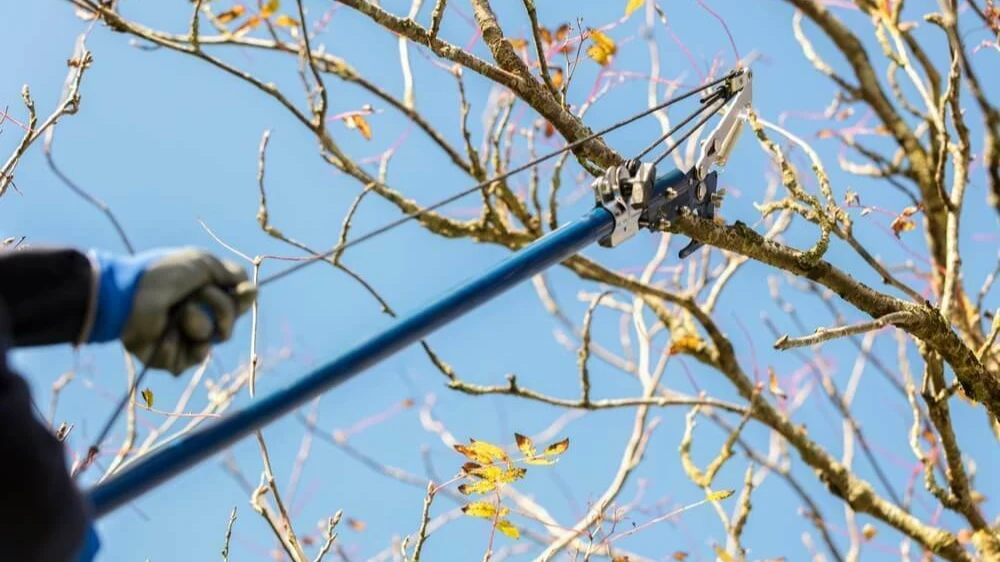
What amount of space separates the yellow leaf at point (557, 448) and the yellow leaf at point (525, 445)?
39mm

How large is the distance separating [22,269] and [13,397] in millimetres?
297

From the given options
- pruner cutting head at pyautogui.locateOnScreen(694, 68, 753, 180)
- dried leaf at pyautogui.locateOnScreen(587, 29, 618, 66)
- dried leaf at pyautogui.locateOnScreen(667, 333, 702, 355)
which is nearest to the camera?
pruner cutting head at pyautogui.locateOnScreen(694, 68, 753, 180)

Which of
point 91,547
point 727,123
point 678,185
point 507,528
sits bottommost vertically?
point 91,547

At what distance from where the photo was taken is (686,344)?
4340mm

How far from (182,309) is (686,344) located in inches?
113

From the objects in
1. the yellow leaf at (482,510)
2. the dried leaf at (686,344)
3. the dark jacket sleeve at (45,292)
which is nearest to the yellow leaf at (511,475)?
the yellow leaf at (482,510)

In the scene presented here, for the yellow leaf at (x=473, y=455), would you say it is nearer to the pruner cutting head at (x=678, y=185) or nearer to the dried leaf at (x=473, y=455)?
the dried leaf at (x=473, y=455)

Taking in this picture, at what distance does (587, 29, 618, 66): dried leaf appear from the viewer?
3.60 m

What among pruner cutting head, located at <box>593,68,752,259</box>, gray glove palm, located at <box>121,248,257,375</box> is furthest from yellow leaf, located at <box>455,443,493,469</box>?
gray glove palm, located at <box>121,248,257,375</box>

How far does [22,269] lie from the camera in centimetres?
168

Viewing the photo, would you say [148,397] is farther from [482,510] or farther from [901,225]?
[901,225]

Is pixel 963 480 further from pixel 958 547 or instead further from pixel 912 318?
pixel 912 318

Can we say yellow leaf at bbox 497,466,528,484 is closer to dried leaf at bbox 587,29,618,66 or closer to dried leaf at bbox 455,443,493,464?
dried leaf at bbox 455,443,493,464

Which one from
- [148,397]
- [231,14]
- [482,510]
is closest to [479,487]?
[482,510]
